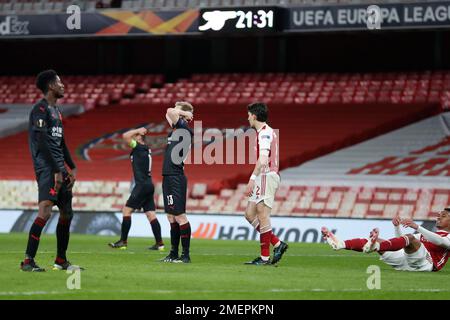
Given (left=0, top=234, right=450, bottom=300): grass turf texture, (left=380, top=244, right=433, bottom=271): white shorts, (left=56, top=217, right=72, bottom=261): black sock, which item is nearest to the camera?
(left=0, top=234, right=450, bottom=300): grass turf texture

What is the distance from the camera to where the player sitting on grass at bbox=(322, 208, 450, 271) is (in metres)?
14.0

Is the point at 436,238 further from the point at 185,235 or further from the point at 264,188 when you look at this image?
the point at 185,235

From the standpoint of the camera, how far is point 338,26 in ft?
109

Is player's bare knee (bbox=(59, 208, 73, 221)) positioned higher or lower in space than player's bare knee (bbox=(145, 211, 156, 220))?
higher

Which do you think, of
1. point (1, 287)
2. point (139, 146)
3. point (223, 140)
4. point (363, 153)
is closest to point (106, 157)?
point (223, 140)

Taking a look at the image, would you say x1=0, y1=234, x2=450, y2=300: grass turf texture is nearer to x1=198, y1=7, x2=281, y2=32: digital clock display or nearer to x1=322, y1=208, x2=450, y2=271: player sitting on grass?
x1=322, y1=208, x2=450, y2=271: player sitting on grass

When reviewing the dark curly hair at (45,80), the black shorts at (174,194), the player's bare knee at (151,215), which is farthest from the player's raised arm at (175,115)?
the player's bare knee at (151,215)

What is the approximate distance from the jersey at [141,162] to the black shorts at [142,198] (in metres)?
0.11

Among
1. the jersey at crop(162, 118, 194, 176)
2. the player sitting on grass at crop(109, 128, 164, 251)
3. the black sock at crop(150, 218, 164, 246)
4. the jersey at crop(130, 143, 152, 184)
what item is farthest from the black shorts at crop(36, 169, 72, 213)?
the jersey at crop(130, 143, 152, 184)

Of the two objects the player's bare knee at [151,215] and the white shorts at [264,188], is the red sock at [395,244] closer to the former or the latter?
the white shorts at [264,188]

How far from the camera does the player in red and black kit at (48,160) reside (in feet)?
42.2

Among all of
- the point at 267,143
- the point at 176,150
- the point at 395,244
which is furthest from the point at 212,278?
the point at 176,150

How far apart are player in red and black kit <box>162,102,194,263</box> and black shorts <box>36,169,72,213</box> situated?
8.76 ft

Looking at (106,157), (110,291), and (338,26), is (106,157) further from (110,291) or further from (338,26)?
(110,291)
